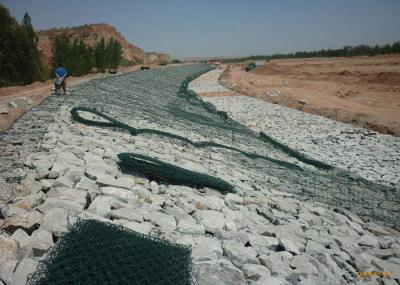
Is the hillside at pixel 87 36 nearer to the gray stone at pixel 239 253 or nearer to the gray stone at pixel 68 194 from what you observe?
the gray stone at pixel 68 194

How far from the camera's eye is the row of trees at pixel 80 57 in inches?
1578

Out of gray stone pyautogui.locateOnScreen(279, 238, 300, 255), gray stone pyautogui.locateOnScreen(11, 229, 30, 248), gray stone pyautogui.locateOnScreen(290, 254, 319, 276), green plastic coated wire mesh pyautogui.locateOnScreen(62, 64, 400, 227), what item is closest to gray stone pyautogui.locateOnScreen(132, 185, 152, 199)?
gray stone pyautogui.locateOnScreen(11, 229, 30, 248)

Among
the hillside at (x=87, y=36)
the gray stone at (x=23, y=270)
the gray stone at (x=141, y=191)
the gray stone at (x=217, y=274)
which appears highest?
the hillside at (x=87, y=36)

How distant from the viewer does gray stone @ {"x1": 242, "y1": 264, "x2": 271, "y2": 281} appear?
3969mm

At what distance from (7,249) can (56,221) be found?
26.2 inches

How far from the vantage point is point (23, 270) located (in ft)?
10.7

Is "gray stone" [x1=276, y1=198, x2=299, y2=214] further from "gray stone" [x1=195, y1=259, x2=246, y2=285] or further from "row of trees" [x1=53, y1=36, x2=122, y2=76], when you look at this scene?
"row of trees" [x1=53, y1=36, x2=122, y2=76]

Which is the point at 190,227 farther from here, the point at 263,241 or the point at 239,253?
the point at 263,241

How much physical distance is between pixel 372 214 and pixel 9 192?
7300mm

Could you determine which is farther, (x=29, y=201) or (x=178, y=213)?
(x=178, y=213)

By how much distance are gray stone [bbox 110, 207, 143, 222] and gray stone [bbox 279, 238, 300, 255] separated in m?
2.20

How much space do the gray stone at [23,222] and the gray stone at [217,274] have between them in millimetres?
2065

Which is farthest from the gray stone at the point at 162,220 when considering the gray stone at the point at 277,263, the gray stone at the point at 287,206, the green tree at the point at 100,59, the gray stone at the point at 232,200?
the green tree at the point at 100,59

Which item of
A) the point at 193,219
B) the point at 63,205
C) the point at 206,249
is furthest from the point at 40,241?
the point at 193,219
